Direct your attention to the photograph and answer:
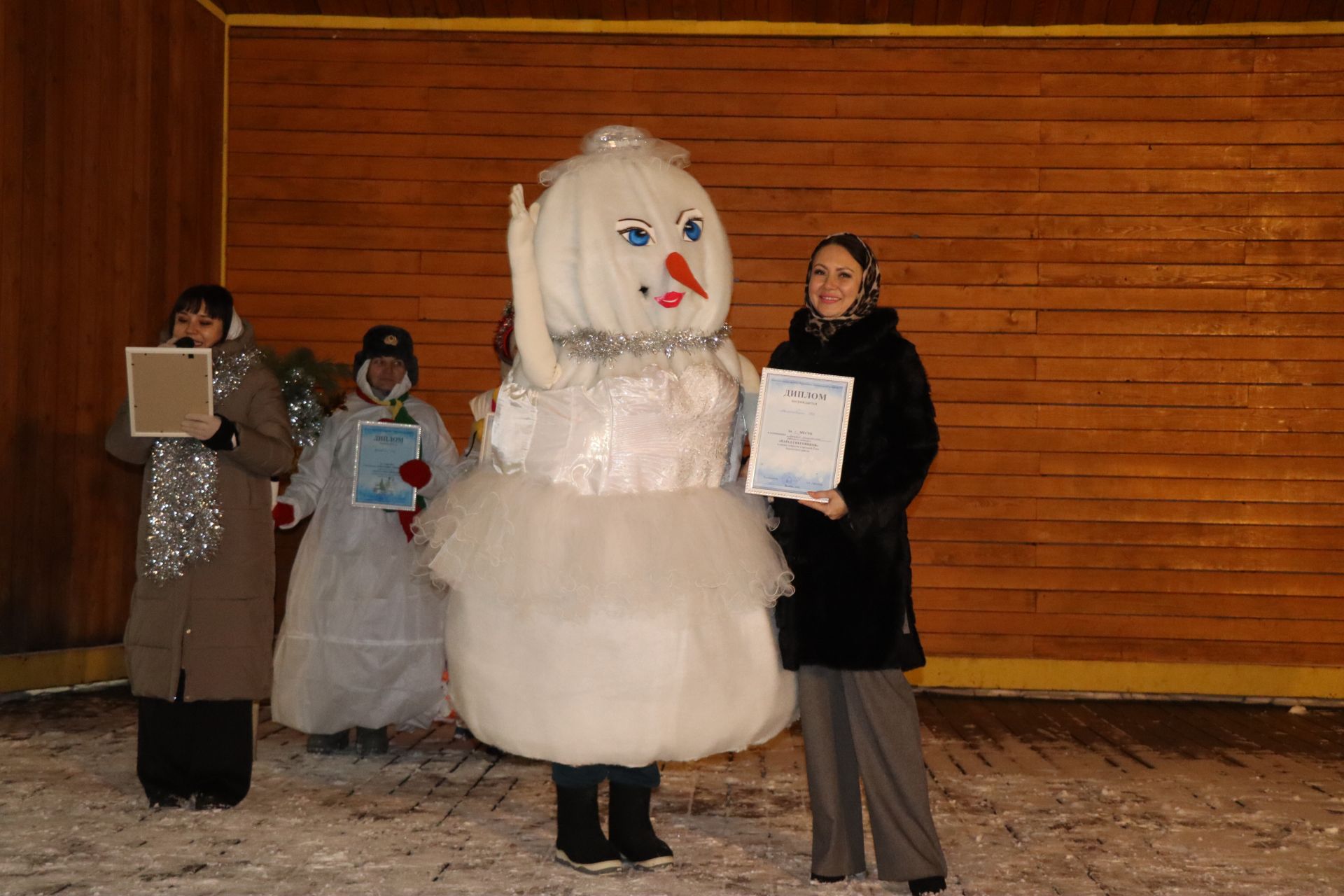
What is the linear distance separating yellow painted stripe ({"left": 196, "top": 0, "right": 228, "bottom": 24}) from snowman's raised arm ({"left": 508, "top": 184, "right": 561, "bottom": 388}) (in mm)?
4381

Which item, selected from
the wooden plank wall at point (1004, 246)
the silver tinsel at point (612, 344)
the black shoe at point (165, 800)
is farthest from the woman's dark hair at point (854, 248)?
the wooden plank wall at point (1004, 246)

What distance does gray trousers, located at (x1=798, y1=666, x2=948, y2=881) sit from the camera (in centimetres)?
317

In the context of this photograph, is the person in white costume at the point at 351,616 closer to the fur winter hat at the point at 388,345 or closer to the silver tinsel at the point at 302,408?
the fur winter hat at the point at 388,345

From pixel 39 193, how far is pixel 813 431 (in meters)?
4.26

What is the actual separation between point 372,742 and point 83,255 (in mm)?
2770

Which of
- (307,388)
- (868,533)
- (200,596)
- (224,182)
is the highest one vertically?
(224,182)

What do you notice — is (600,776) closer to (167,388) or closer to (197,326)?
(167,388)

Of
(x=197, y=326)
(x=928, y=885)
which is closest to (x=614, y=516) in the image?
(x=928, y=885)

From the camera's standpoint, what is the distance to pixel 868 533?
319 cm

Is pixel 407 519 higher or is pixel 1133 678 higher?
pixel 407 519

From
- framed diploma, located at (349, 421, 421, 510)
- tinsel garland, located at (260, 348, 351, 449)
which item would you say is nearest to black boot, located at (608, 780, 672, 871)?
framed diploma, located at (349, 421, 421, 510)

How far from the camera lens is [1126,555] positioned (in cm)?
683

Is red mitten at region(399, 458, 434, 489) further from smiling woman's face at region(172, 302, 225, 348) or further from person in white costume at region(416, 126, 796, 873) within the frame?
person in white costume at region(416, 126, 796, 873)

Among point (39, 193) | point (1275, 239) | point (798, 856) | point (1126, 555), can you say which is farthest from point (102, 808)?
point (1275, 239)
